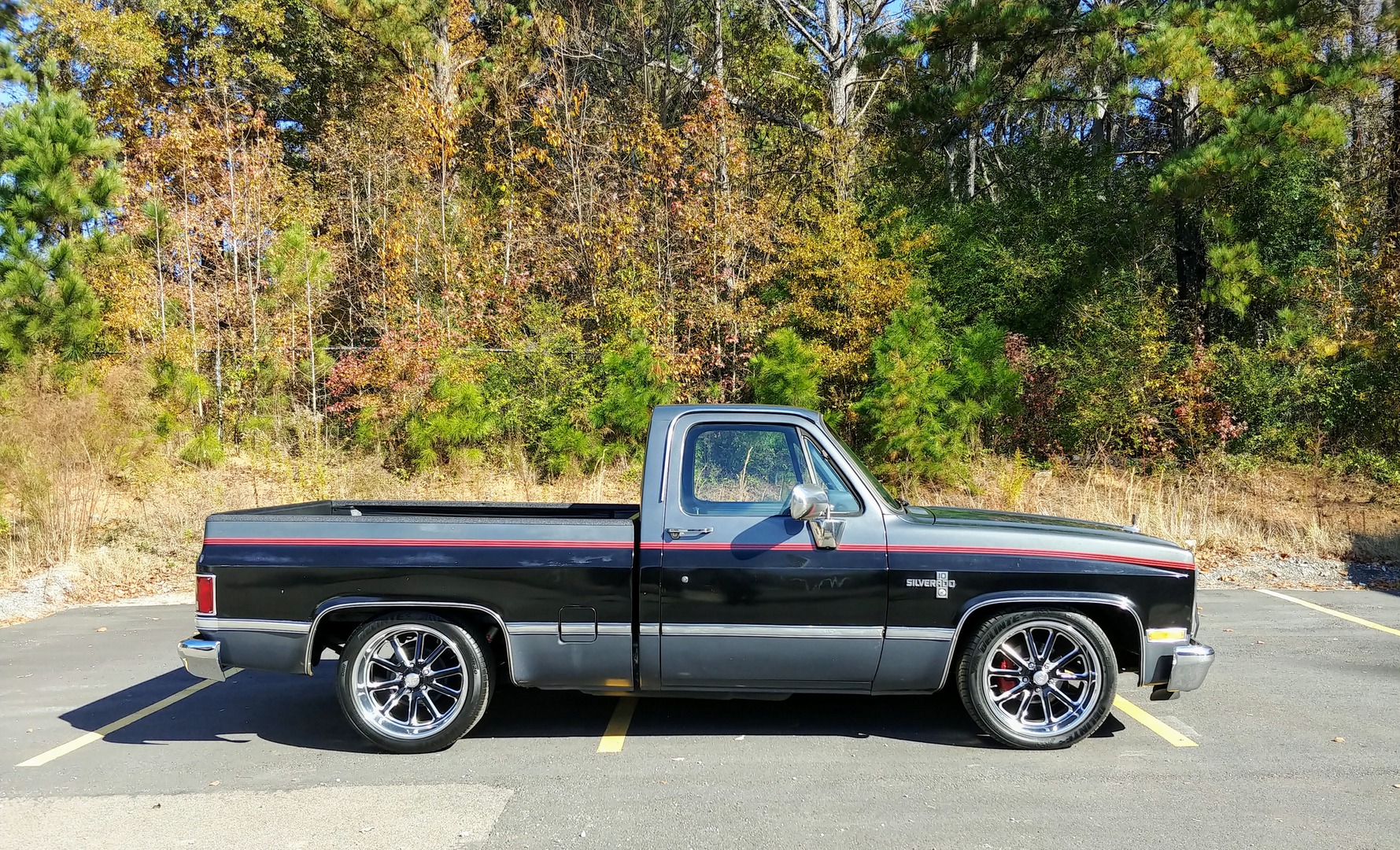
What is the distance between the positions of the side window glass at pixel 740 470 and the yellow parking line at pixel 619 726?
1431mm

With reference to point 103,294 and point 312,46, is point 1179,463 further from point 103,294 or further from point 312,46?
point 312,46

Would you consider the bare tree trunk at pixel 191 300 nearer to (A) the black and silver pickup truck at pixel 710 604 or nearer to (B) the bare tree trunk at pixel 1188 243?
(A) the black and silver pickup truck at pixel 710 604

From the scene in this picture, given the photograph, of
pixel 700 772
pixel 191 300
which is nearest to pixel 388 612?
pixel 700 772

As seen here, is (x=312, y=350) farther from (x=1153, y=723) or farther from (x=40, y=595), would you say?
(x=1153, y=723)

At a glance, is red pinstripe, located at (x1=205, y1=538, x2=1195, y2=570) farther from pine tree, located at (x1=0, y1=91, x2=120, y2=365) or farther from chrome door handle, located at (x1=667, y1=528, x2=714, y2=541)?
pine tree, located at (x1=0, y1=91, x2=120, y2=365)

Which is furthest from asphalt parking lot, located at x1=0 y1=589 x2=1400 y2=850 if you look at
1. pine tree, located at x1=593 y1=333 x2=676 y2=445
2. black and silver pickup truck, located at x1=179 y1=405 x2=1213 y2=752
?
pine tree, located at x1=593 y1=333 x2=676 y2=445

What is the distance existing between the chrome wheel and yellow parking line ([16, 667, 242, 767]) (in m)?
4.24

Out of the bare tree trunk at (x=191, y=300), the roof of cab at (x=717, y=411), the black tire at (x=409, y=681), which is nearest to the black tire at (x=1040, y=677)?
the roof of cab at (x=717, y=411)

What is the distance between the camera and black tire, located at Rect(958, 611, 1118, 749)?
5.12 metres

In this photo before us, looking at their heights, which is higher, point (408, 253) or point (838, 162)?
point (838, 162)

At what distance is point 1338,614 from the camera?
8648 mm

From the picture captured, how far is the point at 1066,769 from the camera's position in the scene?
4.90 metres

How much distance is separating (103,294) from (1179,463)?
19611mm

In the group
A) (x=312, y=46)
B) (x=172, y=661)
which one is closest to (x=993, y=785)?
(x=172, y=661)
